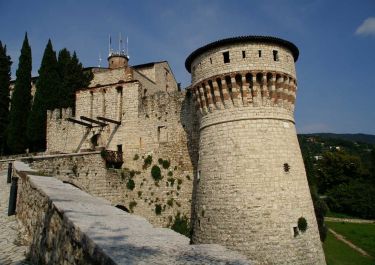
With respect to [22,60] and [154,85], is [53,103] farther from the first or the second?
[154,85]

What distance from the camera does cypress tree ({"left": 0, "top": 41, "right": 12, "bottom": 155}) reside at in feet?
115

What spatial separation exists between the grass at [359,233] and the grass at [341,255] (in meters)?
1.67

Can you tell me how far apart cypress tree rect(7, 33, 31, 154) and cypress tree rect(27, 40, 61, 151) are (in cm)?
131

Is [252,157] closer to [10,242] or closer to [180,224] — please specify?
[180,224]

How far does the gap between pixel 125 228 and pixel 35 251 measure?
2.76 m

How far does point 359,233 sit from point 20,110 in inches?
1422

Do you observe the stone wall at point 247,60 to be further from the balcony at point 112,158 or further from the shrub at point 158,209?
the shrub at point 158,209

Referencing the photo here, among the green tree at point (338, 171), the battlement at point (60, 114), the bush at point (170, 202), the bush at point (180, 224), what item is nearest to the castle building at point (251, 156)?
the bush at point (180, 224)

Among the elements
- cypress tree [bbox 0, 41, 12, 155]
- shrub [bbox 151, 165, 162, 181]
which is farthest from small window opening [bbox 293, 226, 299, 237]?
cypress tree [bbox 0, 41, 12, 155]

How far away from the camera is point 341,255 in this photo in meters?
25.5

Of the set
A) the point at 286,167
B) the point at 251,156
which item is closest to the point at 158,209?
the point at 251,156

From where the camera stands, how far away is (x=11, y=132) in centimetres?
3303

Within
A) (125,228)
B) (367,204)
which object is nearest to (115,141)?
(125,228)

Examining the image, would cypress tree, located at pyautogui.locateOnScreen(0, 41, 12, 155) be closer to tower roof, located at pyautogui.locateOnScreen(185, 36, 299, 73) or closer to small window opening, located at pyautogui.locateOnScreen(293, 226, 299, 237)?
tower roof, located at pyautogui.locateOnScreen(185, 36, 299, 73)
